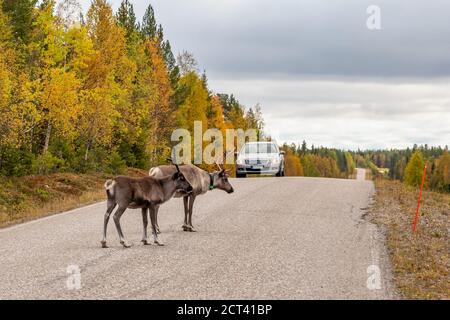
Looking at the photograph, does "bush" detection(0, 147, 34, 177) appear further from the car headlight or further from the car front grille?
the car headlight

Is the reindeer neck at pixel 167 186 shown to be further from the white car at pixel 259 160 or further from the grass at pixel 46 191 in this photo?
the white car at pixel 259 160

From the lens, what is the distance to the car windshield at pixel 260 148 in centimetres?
2984

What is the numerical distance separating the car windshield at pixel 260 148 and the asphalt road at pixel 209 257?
39.5 ft

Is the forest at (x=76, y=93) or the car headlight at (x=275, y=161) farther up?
the forest at (x=76, y=93)

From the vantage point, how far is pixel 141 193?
451 inches

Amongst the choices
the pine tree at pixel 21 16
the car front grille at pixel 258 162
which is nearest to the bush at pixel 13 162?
the car front grille at pixel 258 162

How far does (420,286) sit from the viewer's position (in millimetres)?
8906

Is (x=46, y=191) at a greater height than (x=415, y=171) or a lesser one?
greater

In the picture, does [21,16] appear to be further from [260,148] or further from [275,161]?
[275,161]

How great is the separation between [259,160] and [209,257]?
18.6 metres
